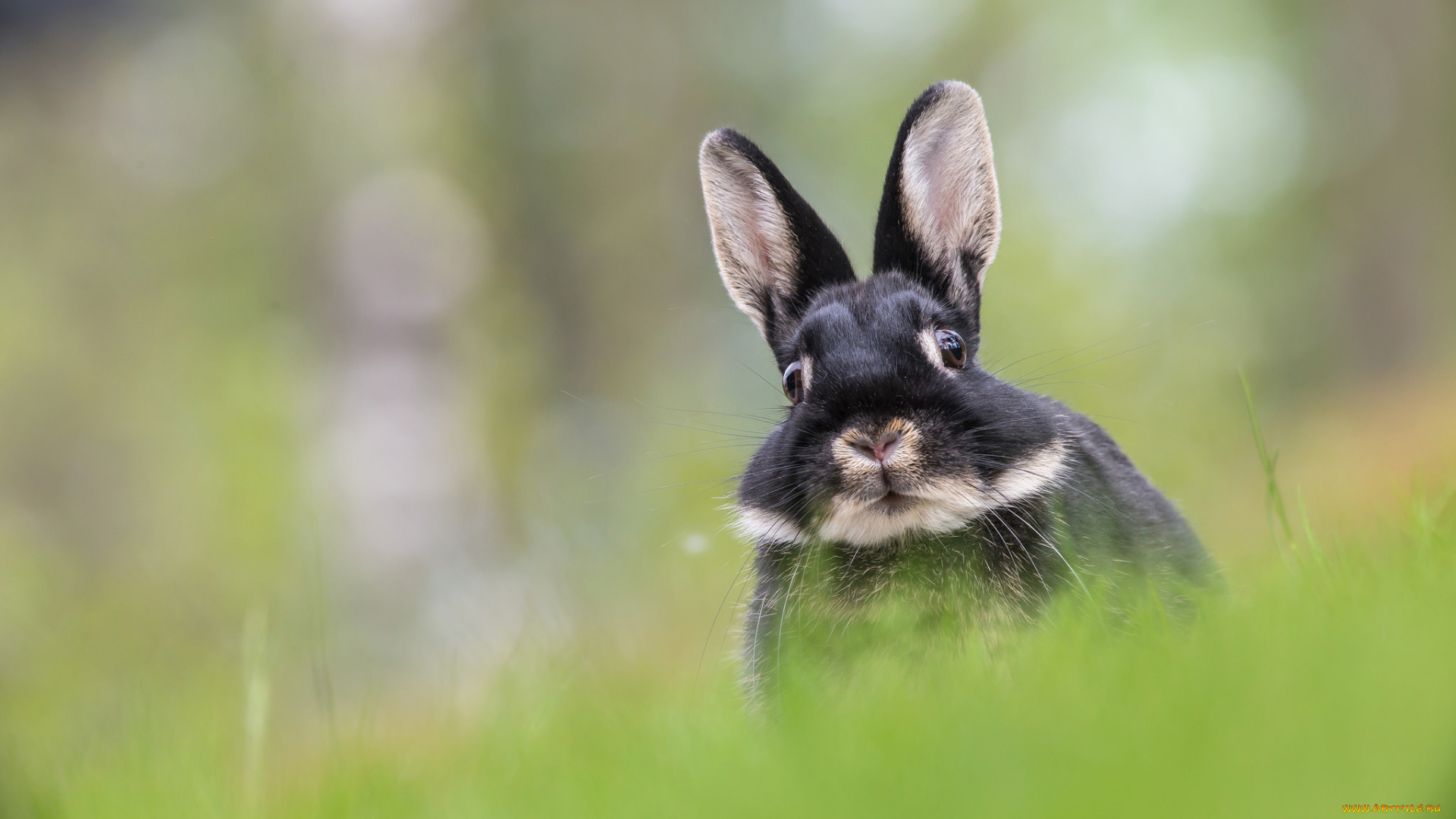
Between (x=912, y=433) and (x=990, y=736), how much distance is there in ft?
5.72

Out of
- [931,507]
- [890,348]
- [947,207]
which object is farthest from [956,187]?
[931,507]

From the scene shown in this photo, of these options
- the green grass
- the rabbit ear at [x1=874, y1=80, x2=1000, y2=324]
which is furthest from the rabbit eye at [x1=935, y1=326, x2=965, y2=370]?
the green grass

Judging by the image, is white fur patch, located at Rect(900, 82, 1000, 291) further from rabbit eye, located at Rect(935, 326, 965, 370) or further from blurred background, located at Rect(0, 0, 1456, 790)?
blurred background, located at Rect(0, 0, 1456, 790)

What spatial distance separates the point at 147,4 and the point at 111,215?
Result: 3769 mm

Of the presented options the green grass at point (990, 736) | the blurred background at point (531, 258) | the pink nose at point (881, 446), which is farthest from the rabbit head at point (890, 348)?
the blurred background at point (531, 258)

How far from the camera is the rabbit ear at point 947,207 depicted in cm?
441

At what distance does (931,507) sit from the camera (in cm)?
354

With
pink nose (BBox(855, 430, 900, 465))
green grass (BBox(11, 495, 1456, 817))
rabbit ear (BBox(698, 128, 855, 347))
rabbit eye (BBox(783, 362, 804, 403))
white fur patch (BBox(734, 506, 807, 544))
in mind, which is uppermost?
rabbit ear (BBox(698, 128, 855, 347))

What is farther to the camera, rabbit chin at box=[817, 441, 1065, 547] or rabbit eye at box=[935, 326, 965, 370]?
rabbit eye at box=[935, 326, 965, 370]

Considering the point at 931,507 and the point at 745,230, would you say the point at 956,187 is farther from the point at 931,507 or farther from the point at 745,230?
the point at 931,507

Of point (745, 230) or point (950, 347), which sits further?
point (745, 230)

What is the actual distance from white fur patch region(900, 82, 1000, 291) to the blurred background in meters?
5.25

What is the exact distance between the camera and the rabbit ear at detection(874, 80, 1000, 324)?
4.41 m

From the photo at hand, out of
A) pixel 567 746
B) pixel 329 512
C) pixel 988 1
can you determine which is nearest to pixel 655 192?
pixel 988 1
